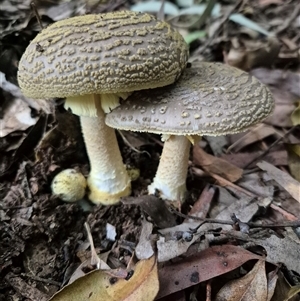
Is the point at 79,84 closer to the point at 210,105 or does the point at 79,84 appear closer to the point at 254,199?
the point at 210,105

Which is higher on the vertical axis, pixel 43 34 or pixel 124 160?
pixel 43 34

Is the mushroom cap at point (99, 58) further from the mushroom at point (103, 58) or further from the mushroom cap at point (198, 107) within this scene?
the mushroom cap at point (198, 107)

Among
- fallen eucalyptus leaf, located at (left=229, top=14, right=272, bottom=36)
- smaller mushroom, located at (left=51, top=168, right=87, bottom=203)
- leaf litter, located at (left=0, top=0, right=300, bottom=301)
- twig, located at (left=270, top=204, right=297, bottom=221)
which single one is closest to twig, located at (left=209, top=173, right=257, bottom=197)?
leaf litter, located at (left=0, top=0, right=300, bottom=301)

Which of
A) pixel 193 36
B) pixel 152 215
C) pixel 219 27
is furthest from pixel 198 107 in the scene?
pixel 219 27

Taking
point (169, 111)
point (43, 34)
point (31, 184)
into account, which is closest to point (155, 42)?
point (169, 111)

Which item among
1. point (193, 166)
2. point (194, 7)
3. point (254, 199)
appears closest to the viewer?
point (254, 199)

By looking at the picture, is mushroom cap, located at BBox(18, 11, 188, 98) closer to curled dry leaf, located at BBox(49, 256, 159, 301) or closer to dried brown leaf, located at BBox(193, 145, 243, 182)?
curled dry leaf, located at BBox(49, 256, 159, 301)

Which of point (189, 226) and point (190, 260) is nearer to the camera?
point (190, 260)
